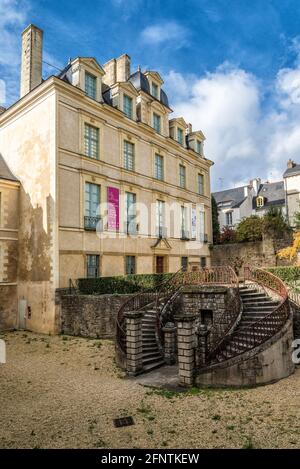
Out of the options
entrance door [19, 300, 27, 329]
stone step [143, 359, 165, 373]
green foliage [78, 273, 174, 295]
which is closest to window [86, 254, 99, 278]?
green foliage [78, 273, 174, 295]

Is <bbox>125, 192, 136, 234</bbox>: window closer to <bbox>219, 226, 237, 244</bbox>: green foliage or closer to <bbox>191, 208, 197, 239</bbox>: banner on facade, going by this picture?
<bbox>191, 208, 197, 239</bbox>: banner on facade

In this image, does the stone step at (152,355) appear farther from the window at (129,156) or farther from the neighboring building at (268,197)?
the neighboring building at (268,197)

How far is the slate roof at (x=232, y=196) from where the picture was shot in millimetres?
43906

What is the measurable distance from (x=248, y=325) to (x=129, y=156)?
13580mm

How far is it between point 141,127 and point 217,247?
476 inches

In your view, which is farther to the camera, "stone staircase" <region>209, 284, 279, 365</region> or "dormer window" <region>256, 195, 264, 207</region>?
"dormer window" <region>256, 195, 264, 207</region>

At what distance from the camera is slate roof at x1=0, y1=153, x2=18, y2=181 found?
1840 centimetres

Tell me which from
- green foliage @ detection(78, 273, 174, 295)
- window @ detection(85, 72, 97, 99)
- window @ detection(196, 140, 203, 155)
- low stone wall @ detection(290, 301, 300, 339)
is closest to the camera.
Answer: low stone wall @ detection(290, 301, 300, 339)

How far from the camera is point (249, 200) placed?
1745 inches

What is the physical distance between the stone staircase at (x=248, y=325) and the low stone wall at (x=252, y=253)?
368 inches

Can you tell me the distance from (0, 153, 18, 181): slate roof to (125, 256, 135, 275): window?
8.14m

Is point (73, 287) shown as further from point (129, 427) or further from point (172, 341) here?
point (129, 427)

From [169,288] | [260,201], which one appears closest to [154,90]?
[169,288]
